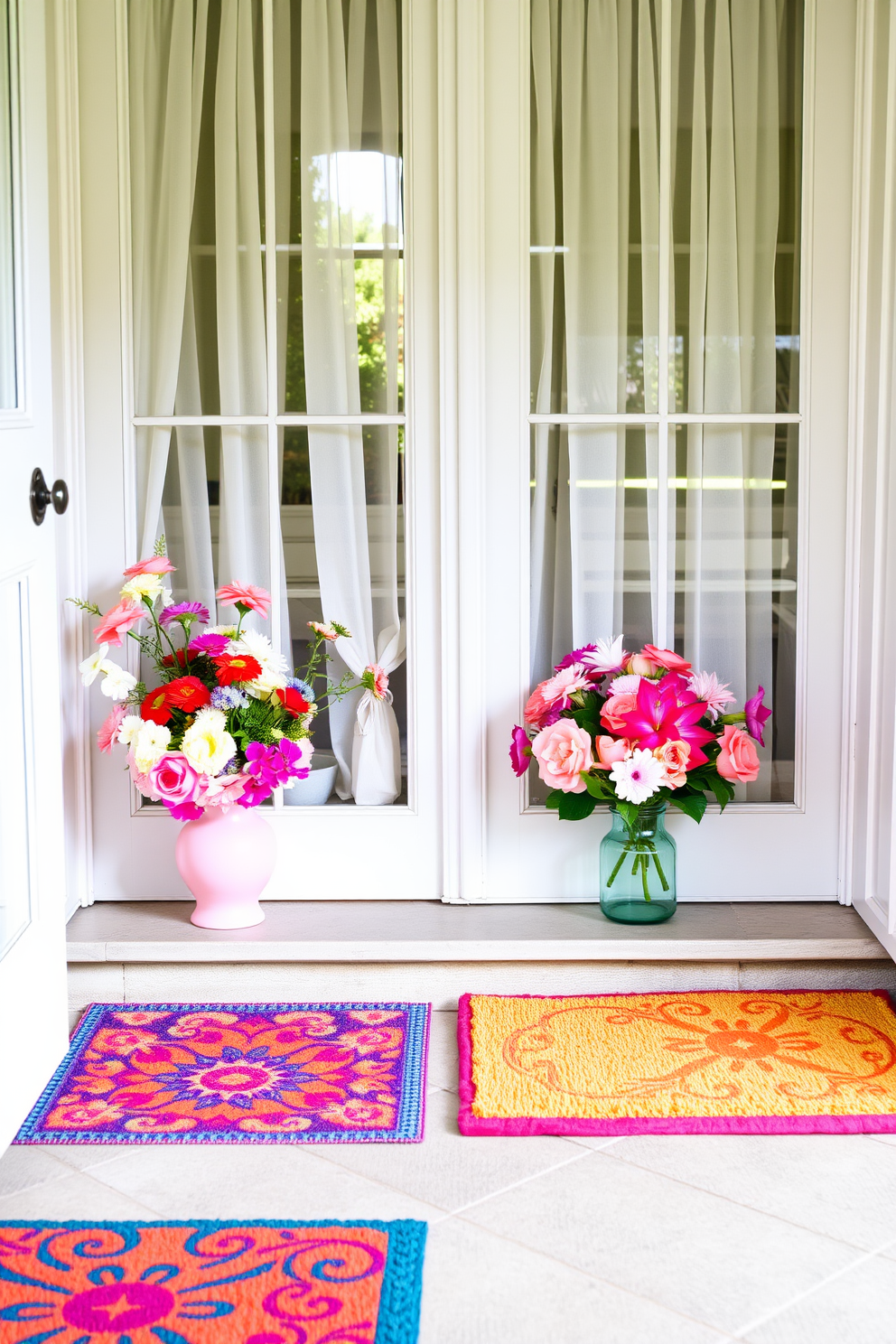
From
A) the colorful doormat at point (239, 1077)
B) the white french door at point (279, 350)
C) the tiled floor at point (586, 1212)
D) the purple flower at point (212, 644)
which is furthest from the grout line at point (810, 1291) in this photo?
the purple flower at point (212, 644)

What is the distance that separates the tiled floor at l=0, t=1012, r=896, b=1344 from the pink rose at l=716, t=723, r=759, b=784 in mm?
736

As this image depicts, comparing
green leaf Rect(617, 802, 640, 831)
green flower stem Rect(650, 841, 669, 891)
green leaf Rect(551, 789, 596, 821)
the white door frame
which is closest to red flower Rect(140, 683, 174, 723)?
green leaf Rect(551, 789, 596, 821)

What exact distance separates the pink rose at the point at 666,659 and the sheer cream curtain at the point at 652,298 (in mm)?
135

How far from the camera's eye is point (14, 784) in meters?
2.02

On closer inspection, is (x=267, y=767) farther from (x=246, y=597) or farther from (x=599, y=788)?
(x=599, y=788)

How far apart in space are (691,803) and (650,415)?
79 centimetres

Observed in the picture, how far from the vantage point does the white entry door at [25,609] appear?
198 cm

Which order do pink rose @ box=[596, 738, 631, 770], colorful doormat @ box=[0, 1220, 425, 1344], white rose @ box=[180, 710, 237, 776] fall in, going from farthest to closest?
pink rose @ box=[596, 738, 631, 770] < white rose @ box=[180, 710, 237, 776] < colorful doormat @ box=[0, 1220, 425, 1344]

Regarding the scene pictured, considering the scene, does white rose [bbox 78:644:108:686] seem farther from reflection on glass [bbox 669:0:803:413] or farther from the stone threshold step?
reflection on glass [bbox 669:0:803:413]

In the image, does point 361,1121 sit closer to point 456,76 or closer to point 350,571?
point 350,571

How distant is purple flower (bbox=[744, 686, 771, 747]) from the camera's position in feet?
8.55

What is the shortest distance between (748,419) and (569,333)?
0.41m


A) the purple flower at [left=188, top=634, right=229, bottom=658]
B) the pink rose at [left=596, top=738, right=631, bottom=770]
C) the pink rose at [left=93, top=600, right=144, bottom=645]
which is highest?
the pink rose at [left=93, top=600, right=144, bottom=645]

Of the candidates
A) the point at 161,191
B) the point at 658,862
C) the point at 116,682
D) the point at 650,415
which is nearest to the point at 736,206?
the point at 650,415
